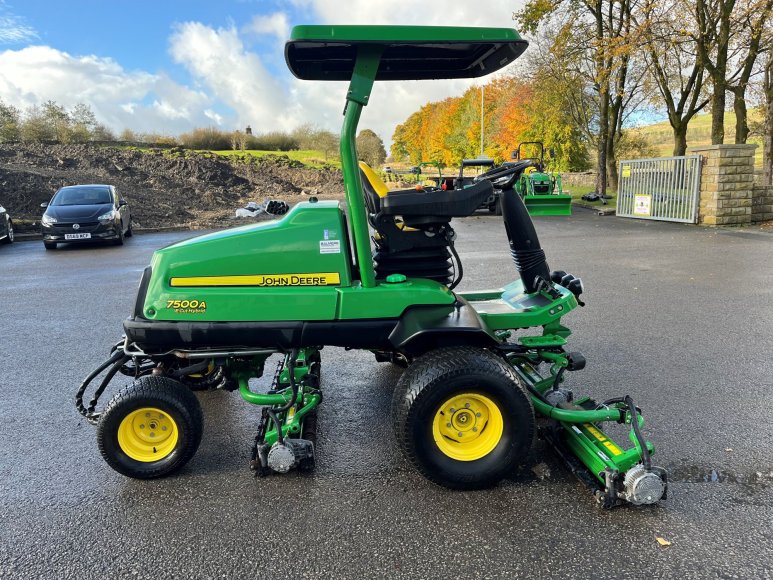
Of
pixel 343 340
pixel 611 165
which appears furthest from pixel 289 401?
pixel 611 165

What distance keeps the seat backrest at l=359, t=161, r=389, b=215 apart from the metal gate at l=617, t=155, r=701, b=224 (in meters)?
13.9

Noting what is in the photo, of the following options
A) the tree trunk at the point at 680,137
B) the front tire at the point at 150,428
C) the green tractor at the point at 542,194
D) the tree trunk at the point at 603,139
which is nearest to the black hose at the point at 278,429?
the front tire at the point at 150,428

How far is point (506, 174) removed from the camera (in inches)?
153

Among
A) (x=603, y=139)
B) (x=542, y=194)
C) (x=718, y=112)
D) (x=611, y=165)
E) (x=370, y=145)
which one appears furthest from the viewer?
(x=370, y=145)

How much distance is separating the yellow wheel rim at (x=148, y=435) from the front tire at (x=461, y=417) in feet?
4.28

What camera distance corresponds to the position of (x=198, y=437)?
10.5ft

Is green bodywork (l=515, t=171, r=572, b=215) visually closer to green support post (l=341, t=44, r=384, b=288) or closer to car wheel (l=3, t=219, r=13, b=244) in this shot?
green support post (l=341, t=44, r=384, b=288)

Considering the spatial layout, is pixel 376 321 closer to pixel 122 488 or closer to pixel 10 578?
pixel 122 488

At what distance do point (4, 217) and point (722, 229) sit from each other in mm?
17636

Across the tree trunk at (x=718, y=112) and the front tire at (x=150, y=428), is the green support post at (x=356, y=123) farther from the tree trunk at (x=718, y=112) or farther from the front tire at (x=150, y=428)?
the tree trunk at (x=718, y=112)

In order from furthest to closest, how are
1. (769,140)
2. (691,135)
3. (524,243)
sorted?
(691,135) → (769,140) → (524,243)

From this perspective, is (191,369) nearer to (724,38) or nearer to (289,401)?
(289,401)

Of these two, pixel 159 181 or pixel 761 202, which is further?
pixel 159 181

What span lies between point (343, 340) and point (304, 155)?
41.1 metres
